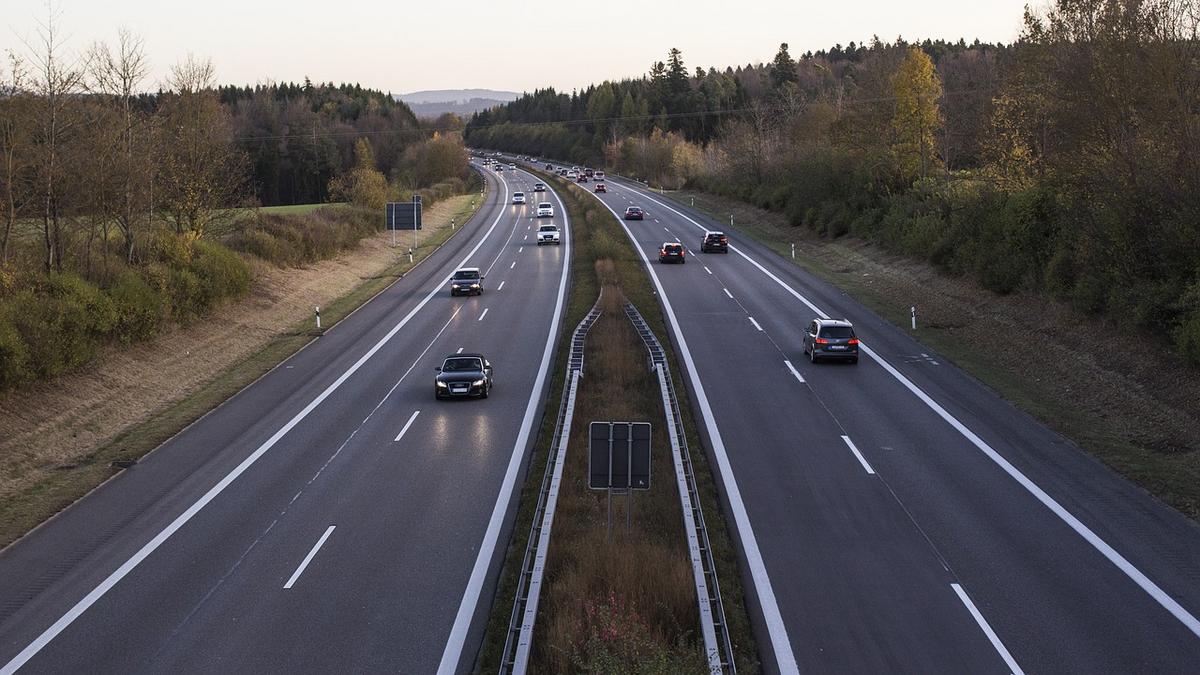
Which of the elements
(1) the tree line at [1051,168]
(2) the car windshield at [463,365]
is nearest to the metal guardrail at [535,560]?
(2) the car windshield at [463,365]

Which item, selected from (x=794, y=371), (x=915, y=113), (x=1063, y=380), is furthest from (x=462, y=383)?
(x=915, y=113)

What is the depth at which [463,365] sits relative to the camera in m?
28.7

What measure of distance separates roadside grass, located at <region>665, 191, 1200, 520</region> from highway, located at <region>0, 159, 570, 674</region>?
12433 mm

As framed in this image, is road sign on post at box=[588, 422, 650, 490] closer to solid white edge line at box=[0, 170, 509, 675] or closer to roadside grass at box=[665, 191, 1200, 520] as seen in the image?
solid white edge line at box=[0, 170, 509, 675]

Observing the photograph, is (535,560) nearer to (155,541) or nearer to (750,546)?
(750,546)

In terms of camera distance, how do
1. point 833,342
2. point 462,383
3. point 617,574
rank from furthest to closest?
point 833,342 < point 462,383 < point 617,574

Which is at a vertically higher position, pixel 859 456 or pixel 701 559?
pixel 701 559

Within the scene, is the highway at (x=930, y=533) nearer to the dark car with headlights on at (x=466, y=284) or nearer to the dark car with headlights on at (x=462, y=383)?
the dark car with headlights on at (x=462, y=383)

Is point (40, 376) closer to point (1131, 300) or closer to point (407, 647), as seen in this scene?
point (407, 647)

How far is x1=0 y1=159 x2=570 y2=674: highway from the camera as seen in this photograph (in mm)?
13422

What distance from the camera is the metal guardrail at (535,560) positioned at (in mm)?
12055

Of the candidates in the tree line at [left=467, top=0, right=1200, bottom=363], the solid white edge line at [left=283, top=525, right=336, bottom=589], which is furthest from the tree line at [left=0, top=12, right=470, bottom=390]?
the tree line at [left=467, top=0, right=1200, bottom=363]

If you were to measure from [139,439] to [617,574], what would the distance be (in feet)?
48.5

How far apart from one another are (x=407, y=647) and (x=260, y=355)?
78.4ft
